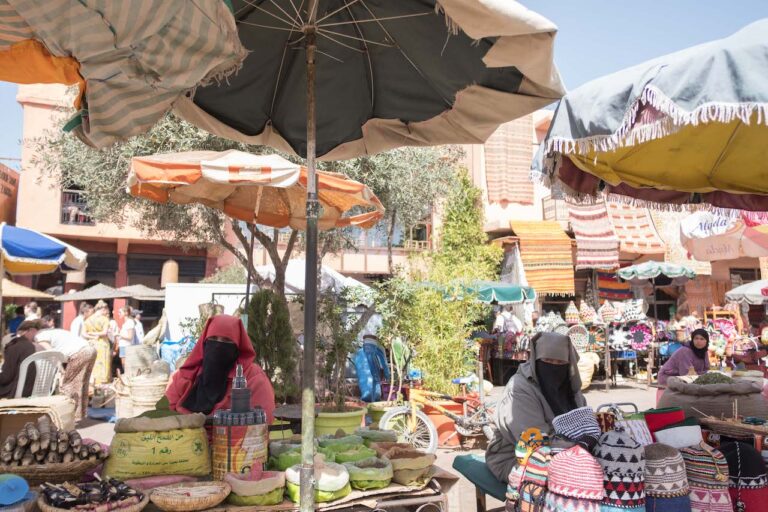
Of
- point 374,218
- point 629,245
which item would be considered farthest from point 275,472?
point 629,245

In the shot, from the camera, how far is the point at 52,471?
2.93m

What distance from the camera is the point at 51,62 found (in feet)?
7.07

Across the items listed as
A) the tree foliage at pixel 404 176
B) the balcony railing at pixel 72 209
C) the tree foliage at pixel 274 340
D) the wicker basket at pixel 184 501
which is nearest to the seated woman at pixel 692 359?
the tree foliage at pixel 274 340

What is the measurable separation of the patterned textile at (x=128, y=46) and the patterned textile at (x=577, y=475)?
8.17 feet

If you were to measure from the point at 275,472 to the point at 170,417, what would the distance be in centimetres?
64

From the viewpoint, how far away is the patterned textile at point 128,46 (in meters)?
1.86

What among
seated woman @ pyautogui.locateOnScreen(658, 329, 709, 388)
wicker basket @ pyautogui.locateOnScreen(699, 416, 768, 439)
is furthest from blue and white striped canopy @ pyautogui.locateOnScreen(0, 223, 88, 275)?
seated woman @ pyautogui.locateOnScreen(658, 329, 709, 388)

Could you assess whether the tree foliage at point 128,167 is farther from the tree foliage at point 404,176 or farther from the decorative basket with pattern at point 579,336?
the decorative basket with pattern at point 579,336

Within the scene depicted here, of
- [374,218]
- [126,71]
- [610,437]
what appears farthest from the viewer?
[374,218]

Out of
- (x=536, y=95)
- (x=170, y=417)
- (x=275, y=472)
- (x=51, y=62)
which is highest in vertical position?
(x=536, y=95)

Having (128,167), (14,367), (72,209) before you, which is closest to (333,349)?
(14,367)

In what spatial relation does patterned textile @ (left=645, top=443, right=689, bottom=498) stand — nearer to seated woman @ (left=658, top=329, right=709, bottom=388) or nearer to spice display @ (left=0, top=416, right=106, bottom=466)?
spice display @ (left=0, top=416, right=106, bottom=466)

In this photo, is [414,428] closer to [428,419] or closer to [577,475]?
[428,419]

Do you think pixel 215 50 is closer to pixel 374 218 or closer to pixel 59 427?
pixel 59 427
